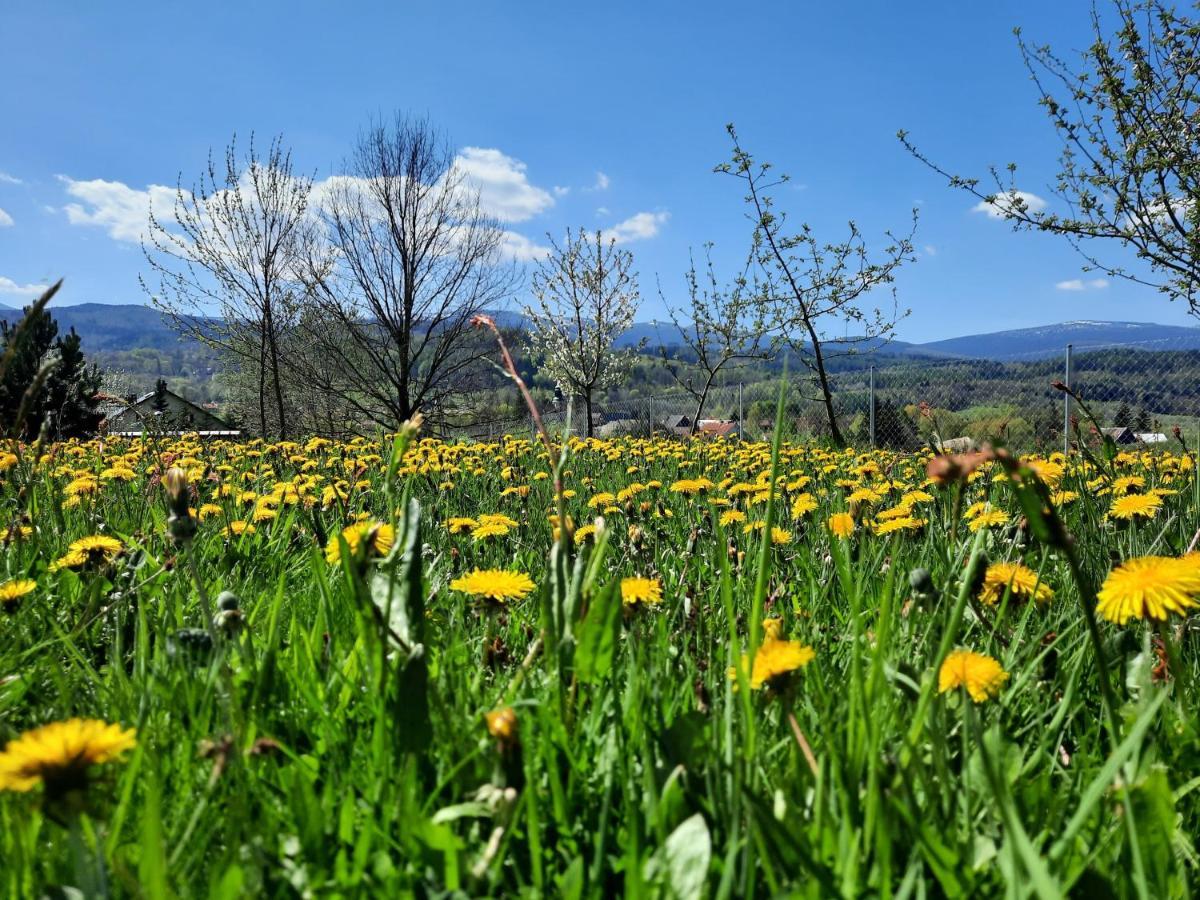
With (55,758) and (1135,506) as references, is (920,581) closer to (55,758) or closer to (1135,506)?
(55,758)

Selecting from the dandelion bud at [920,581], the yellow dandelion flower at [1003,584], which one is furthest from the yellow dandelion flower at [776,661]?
the yellow dandelion flower at [1003,584]

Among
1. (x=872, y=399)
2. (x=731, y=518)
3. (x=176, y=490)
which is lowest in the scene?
(x=731, y=518)

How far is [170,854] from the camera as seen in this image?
74 centimetres

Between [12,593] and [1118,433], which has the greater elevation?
[12,593]

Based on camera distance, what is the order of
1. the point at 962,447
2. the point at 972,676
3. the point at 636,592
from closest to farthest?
the point at 972,676 < the point at 636,592 < the point at 962,447

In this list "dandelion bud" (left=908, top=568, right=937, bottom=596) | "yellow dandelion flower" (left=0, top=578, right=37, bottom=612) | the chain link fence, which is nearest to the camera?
"dandelion bud" (left=908, top=568, right=937, bottom=596)

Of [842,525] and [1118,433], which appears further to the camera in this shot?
[1118,433]

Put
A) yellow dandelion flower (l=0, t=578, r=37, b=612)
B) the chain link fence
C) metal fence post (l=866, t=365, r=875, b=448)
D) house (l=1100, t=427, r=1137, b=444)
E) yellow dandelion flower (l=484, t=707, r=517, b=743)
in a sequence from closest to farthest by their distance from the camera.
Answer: yellow dandelion flower (l=484, t=707, r=517, b=743) < yellow dandelion flower (l=0, t=578, r=37, b=612) < house (l=1100, t=427, r=1137, b=444) < the chain link fence < metal fence post (l=866, t=365, r=875, b=448)

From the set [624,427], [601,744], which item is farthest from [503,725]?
[624,427]

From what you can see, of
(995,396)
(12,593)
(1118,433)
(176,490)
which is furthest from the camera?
(995,396)

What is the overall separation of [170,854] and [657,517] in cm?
250

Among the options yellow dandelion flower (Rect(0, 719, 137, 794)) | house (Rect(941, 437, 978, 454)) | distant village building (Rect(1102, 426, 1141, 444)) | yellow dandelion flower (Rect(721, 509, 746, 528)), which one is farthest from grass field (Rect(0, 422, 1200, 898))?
distant village building (Rect(1102, 426, 1141, 444))

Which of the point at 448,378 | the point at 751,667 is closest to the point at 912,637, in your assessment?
the point at 751,667

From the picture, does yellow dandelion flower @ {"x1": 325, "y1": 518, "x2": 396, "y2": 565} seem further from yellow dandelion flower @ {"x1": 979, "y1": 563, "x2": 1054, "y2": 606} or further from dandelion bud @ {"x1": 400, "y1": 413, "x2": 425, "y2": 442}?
yellow dandelion flower @ {"x1": 979, "y1": 563, "x2": 1054, "y2": 606}
